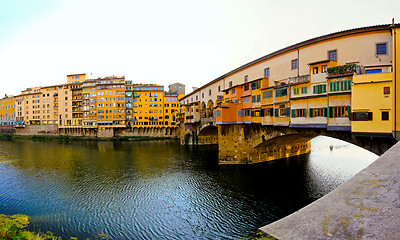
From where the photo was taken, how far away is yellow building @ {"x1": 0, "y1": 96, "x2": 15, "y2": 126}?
92.4 meters

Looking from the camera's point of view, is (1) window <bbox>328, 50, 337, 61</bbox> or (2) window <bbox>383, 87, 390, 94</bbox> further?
(1) window <bbox>328, 50, 337, 61</bbox>

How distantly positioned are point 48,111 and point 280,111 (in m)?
92.3

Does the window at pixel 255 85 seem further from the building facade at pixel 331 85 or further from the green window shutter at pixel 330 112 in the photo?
the green window shutter at pixel 330 112

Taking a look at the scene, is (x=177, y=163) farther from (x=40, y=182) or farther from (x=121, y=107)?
(x=121, y=107)

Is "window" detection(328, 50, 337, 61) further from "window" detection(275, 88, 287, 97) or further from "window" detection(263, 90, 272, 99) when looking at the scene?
"window" detection(263, 90, 272, 99)

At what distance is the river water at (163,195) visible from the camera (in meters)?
14.2

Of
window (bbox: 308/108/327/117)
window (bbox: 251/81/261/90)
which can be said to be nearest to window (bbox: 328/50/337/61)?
window (bbox: 308/108/327/117)

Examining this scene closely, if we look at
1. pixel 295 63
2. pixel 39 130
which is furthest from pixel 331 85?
pixel 39 130

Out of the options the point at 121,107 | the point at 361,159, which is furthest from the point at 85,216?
the point at 121,107

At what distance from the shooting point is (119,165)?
1291 inches

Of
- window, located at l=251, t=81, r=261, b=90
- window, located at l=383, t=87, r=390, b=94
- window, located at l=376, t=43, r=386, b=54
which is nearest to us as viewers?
window, located at l=383, t=87, r=390, b=94

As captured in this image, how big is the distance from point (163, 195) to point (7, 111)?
116037 mm

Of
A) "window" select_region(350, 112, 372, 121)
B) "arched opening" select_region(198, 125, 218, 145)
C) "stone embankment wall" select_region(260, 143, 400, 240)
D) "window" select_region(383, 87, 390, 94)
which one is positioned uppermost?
"window" select_region(383, 87, 390, 94)

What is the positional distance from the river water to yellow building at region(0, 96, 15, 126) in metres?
81.6
